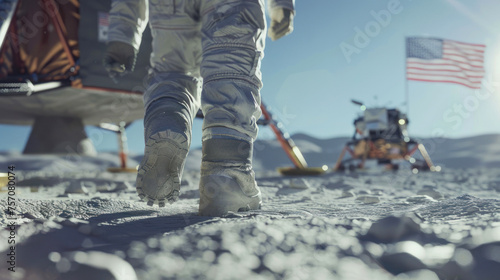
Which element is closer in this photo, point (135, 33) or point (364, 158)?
point (135, 33)

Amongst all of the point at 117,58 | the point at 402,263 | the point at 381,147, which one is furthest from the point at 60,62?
the point at 381,147

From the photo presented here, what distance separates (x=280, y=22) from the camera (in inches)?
49.9

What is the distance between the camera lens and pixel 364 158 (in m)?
5.94

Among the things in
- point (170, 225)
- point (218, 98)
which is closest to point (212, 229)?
point (170, 225)

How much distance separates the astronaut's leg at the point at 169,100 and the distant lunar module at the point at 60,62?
1.83 meters

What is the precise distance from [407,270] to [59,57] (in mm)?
3706

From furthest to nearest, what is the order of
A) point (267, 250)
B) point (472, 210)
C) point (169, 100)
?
point (169, 100) → point (472, 210) → point (267, 250)

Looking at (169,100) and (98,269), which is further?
(169,100)

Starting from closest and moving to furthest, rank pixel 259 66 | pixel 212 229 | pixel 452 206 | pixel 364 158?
pixel 212 229 → pixel 452 206 → pixel 259 66 → pixel 364 158

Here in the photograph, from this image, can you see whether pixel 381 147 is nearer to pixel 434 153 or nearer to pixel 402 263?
pixel 402 263

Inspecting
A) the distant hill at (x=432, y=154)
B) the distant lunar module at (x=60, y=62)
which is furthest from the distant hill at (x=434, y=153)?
the distant lunar module at (x=60, y=62)

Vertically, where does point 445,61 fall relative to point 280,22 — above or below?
above

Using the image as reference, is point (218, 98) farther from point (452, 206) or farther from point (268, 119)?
point (268, 119)

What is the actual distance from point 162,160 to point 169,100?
209 mm
